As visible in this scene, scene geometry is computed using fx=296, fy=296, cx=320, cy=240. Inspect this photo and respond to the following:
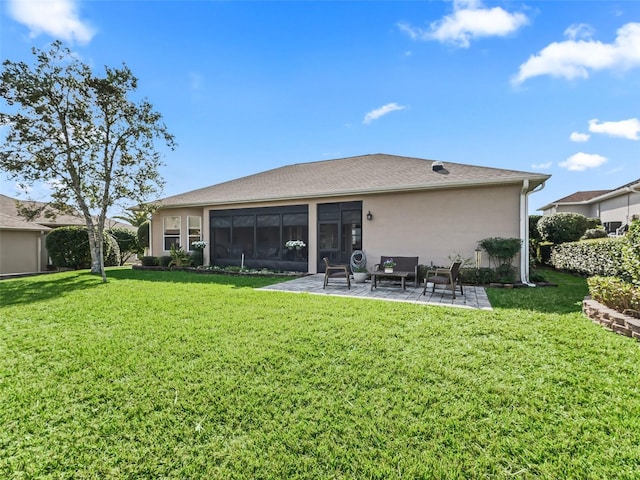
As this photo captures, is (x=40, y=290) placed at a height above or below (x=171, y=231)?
below

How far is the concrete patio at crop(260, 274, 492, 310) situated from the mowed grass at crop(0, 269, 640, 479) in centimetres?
139

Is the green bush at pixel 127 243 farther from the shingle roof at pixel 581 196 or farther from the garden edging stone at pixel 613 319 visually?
the shingle roof at pixel 581 196

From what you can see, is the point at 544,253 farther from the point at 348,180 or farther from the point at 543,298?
the point at 348,180

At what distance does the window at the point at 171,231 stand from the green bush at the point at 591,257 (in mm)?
16307

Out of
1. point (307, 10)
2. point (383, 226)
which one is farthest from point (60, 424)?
point (307, 10)

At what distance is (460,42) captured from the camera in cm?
916

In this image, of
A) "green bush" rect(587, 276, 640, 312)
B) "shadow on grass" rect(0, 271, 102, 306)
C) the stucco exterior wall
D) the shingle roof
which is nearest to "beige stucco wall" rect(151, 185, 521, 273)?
the stucco exterior wall

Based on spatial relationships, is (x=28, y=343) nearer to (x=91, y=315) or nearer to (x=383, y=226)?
(x=91, y=315)

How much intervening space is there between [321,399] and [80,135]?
1420cm

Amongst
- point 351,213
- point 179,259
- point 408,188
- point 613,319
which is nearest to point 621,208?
point 408,188

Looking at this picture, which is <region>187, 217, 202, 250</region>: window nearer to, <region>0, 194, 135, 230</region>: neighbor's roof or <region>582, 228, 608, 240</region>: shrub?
<region>0, 194, 135, 230</region>: neighbor's roof

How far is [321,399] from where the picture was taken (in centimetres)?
286

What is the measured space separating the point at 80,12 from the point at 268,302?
9.25 metres

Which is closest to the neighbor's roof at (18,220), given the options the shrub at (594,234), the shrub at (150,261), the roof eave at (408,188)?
the shrub at (150,261)
